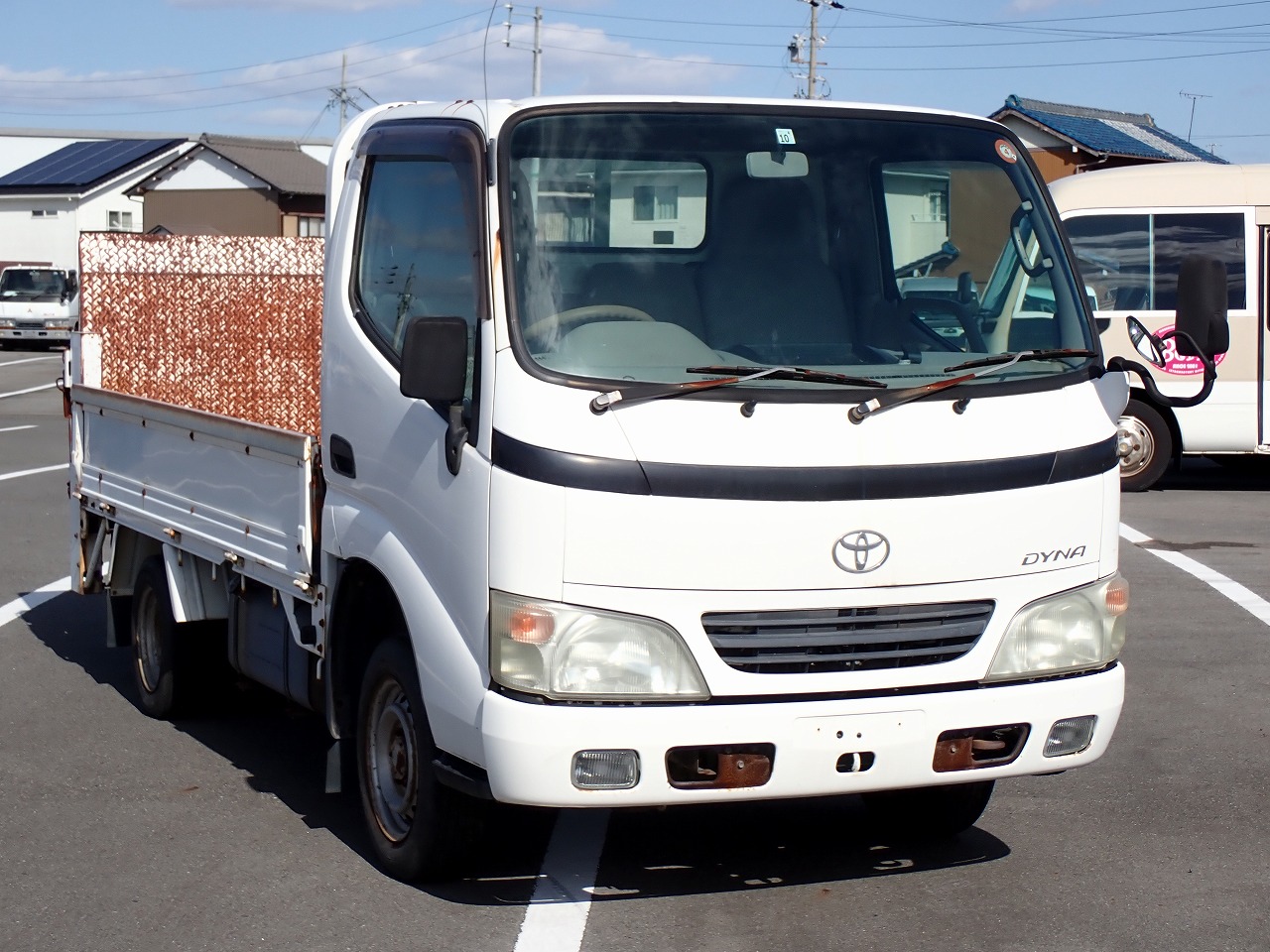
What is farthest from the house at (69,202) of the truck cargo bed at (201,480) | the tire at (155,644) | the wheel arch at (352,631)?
the wheel arch at (352,631)

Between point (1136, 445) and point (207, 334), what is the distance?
9.81 meters

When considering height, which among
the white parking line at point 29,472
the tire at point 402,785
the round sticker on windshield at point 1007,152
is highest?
the round sticker on windshield at point 1007,152

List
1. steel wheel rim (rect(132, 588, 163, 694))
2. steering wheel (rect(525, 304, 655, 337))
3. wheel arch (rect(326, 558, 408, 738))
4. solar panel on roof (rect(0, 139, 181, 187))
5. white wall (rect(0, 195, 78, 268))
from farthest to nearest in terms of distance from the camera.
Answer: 1. white wall (rect(0, 195, 78, 268))
2. solar panel on roof (rect(0, 139, 181, 187))
3. steel wheel rim (rect(132, 588, 163, 694))
4. wheel arch (rect(326, 558, 408, 738))
5. steering wheel (rect(525, 304, 655, 337))

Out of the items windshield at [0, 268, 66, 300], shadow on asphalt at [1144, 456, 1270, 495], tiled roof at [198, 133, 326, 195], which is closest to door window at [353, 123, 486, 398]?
shadow on asphalt at [1144, 456, 1270, 495]

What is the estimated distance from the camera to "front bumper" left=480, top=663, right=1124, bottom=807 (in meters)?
4.44

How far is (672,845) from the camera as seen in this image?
5.71m

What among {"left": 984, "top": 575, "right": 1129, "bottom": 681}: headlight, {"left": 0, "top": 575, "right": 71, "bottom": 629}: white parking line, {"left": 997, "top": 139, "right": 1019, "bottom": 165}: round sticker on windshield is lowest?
{"left": 0, "top": 575, "right": 71, "bottom": 629}: white parking line

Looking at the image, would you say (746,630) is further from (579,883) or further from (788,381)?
(579,883)

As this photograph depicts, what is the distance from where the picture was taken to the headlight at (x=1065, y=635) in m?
4.79

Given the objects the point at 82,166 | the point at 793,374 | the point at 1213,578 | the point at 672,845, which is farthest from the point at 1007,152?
the point at 82,166

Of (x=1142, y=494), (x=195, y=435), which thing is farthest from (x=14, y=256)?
(x=195, y=435)

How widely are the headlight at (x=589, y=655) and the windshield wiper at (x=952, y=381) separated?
0.80 metres

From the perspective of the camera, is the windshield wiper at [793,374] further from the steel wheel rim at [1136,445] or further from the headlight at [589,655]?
the steel wheel rim at [1136,445]

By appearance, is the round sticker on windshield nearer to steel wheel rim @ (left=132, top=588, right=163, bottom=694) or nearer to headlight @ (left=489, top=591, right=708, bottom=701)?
headlight @ (left=489, top=591, right=708, bottom=701)
